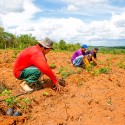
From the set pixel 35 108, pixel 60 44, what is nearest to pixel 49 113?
pixel 35 108

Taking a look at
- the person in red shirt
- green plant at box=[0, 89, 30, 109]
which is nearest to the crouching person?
the person in red shirt

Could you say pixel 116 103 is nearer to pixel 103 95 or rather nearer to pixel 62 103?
pixel 103 95

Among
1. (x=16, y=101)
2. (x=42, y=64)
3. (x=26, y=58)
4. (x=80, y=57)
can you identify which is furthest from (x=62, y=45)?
(x=16, y=101)

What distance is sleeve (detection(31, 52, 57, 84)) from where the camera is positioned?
5.86 meters

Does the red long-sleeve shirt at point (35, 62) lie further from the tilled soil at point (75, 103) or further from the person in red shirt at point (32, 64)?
the tilled soil at point (75, 103)

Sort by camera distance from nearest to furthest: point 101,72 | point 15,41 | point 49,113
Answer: point 49,113 → point 101,72 → point 15,41

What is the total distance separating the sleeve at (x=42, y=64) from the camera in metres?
5.86

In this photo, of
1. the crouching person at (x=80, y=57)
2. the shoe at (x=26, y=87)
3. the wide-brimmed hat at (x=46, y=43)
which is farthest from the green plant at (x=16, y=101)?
the crouching person at (x=80, y=57)

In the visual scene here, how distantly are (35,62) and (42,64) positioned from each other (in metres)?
0.20

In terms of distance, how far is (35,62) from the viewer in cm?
599

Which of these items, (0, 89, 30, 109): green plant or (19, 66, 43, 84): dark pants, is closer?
(0, 89, 30, 109): green plant

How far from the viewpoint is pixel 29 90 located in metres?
6.24

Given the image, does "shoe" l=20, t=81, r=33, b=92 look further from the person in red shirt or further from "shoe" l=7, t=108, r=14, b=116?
"shoe" l=7, t=108, r=14, b=116

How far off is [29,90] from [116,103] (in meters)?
1.98
